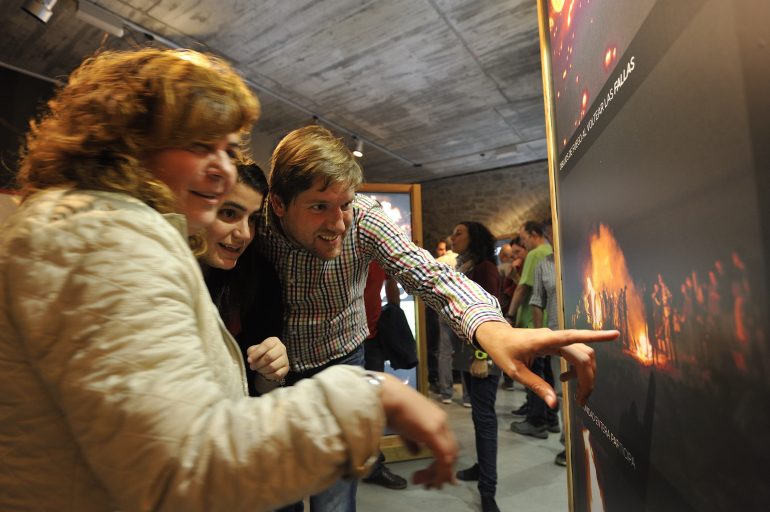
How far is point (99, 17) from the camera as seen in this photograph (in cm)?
→ 371

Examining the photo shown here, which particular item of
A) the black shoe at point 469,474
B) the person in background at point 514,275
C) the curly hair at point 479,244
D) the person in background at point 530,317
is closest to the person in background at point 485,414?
the curly hair at point 479,244

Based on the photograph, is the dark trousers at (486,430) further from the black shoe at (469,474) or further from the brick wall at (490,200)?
the brick wall at (490,200)

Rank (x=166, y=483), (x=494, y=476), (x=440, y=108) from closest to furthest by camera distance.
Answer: (x=166, y=483), (x=494, y=476), (x=440, y=108)

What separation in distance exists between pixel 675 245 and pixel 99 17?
445 cm

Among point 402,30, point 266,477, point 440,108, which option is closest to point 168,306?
point 266,477

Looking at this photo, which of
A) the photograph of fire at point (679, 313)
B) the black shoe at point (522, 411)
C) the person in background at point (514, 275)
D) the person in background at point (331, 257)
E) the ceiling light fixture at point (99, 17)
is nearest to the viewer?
the photograph of fire at point (679, 313)

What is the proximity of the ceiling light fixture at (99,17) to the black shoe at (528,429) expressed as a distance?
16.0 feet

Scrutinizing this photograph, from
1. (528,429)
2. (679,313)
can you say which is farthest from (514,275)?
(679,313)

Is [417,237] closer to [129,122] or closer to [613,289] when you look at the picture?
[613,289]

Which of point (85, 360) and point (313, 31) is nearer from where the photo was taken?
point (85, 360)

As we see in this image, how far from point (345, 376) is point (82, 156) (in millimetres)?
501

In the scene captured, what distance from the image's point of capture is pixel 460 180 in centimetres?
952

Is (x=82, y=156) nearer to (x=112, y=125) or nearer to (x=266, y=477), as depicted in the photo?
(x=112, y=125)

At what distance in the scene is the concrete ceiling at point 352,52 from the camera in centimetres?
391
